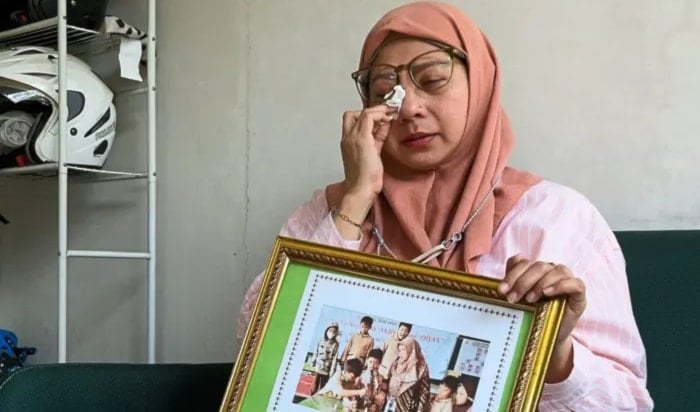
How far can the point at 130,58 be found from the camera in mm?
1818

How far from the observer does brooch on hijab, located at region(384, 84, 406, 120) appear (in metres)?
1.05

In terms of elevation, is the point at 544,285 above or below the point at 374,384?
above

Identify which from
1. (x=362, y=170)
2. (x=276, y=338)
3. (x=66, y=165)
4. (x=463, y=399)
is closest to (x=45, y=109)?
(x=66, y=165)

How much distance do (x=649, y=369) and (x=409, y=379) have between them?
44cm

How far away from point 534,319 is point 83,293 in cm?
159

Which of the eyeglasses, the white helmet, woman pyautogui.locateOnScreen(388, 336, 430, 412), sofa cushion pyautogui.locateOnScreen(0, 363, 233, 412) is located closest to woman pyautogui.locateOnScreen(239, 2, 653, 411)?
the eyeglasses

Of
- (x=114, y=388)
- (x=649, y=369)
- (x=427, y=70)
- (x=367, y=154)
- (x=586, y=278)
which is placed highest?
(x=427, y=70)

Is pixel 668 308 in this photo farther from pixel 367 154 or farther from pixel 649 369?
pixel 367 154

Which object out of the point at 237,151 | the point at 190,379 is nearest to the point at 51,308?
the point at 237,151

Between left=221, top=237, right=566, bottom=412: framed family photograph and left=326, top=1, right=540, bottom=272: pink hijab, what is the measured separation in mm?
203

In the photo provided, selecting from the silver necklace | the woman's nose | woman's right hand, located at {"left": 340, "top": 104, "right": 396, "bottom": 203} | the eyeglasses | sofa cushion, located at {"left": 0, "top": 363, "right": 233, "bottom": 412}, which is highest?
the eyeglasses

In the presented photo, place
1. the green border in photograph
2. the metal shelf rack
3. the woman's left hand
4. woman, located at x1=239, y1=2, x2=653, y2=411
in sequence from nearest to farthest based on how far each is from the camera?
the woman's left hand, the green border in photograph, woman, located at x1=239, y1=2, x2=653, y2=411, the metal shelf rack

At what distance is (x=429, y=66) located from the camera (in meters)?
1.05

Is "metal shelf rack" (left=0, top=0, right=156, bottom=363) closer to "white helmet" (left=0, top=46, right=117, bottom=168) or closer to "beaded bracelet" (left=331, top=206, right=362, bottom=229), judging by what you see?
"white helmet" (left=0, top=46, right=117, bottom=168)
